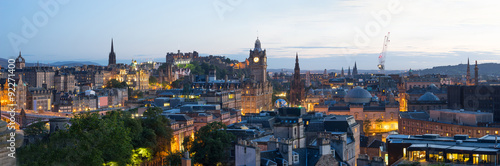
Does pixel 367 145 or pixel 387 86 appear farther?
pixel 387 86

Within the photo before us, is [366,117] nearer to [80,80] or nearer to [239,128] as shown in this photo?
[239,128]

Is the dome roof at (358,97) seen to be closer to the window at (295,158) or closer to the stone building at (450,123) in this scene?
the stone building at (450,123)

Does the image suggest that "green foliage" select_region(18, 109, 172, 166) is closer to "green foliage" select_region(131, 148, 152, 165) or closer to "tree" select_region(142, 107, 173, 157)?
"green foliage" select_region(131, 148, 152, 165)

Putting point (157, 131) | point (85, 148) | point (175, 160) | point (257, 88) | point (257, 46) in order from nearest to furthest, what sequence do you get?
point (85, 148) < point (175, 160) < point (157, 131) < point (257, 88) < point (257, 46)

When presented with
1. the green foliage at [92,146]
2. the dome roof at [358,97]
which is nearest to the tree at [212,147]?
the green foliage at [92,146]

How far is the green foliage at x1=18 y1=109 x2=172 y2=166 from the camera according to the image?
98.3 feet

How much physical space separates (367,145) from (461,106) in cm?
3187

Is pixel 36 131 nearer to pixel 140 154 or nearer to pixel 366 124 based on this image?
pixel 140 154

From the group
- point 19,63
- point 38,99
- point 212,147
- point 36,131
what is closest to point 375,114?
point 212,147

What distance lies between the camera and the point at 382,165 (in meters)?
30.9

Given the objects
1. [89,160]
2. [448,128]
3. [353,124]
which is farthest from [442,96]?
[89,160]

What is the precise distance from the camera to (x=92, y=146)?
32906mm

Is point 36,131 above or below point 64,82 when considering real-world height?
below

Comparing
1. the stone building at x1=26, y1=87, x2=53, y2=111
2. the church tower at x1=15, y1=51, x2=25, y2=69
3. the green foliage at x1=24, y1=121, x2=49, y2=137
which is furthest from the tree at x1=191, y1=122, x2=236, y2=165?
the church tower at x1=15, y1=51, x2=25, y2=69
